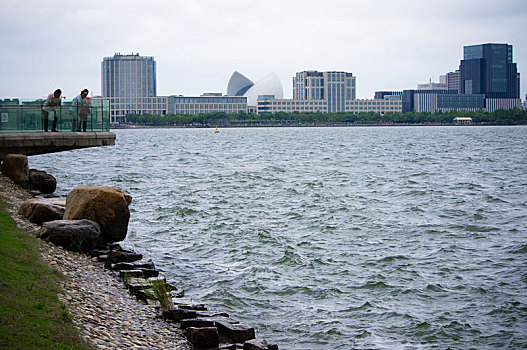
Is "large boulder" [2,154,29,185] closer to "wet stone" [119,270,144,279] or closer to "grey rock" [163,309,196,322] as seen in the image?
"wet stone" [119,270,144,279]

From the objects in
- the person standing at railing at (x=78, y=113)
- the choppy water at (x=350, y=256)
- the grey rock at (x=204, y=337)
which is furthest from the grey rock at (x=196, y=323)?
the person standing at railing at (x=78, y=113)

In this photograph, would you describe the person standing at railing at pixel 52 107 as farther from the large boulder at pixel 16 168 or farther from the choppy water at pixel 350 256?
the choppy water at pixel 350 256

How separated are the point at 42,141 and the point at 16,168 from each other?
1.51m

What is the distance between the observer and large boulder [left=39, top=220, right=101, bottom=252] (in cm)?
1476

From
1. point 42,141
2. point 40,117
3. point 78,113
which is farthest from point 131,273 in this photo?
point 78,113

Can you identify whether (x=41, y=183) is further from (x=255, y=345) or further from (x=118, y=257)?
(x=255, y=345)

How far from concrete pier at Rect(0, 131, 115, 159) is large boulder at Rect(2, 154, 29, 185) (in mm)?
489

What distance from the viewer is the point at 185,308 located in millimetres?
11641

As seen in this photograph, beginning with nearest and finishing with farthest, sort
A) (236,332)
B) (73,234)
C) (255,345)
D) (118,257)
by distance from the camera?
1. (255,345)
2. (236,332)
3. (118,257)
4. (73,234)

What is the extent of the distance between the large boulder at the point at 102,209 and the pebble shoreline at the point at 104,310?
1955 mm

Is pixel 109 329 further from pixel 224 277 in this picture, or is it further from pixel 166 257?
pixel 166 257

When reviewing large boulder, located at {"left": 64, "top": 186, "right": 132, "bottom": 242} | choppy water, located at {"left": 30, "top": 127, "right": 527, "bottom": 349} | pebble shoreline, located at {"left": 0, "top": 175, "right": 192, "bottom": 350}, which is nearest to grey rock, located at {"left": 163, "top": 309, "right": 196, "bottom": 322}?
Result: pebble shoreline, located at {"left": 0, "top": 175, "right": 192, "bottom": 350}

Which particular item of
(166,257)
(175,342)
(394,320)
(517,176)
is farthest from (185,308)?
(517,176)

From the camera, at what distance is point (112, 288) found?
40.5ft
